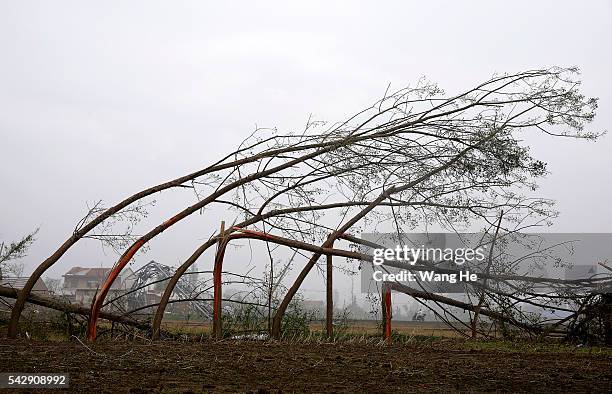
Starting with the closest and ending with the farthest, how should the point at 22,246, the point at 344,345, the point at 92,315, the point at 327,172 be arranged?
the point at 344,345 < the point at 92,315 < the point at 327,172 < the point at 22,246

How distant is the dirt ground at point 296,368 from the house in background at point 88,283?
7.11 ft

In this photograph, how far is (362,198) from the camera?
7219mm

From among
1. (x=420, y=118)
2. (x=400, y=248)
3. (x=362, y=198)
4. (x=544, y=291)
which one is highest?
(x=420, y=118)

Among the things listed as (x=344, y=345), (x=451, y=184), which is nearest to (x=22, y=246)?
(x=344, y=345)

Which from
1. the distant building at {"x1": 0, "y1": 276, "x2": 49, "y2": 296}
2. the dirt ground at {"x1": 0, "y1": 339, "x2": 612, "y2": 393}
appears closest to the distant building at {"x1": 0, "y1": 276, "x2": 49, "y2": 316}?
the distant building at {"x1": 0, "y1": 276, "x2": 49, "y2": 296}

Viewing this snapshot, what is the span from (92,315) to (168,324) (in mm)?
1194

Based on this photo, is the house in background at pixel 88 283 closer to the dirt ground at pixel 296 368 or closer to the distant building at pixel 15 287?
the distant building at pixel 15 287

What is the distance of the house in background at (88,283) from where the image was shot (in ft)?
24.2

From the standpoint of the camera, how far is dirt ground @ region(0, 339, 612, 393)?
11.4 ft

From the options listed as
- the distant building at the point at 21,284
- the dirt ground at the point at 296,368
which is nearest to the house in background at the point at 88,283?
the distant building at the point at 21,284

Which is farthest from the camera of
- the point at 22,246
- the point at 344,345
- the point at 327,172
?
the point at 22,246

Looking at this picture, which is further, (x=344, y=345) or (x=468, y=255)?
(x=468, y=255)

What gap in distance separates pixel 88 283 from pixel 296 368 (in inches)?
203

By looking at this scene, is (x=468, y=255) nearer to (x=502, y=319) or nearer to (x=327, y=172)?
(x=502, y=319)
